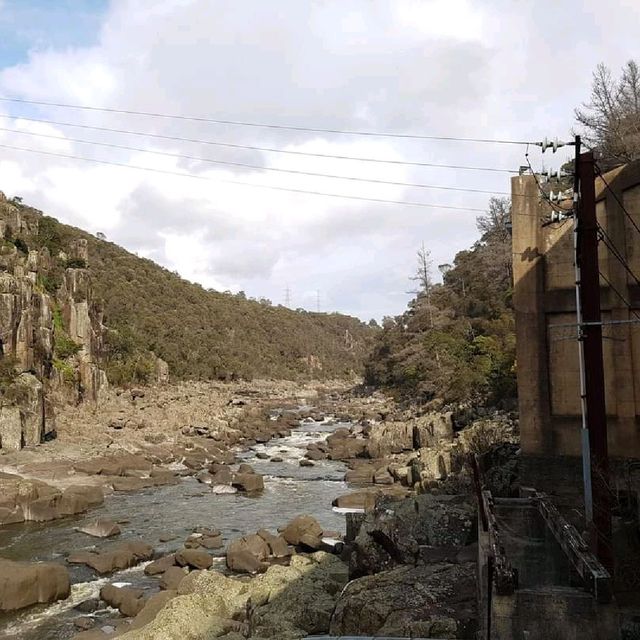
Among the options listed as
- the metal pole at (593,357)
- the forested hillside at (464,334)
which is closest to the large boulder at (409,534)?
the metal pole at (593,357)

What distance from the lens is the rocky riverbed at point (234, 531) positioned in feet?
37.5

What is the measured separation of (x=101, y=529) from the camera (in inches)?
848

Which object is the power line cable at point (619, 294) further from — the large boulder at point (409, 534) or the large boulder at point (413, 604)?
the large boulder at point (413, 604)

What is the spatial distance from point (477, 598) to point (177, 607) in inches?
265

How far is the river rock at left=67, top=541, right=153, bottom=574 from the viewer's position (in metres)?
17.8

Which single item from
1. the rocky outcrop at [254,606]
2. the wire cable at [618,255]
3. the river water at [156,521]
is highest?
the wire cable at [618,255]

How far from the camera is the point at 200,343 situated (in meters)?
99.6

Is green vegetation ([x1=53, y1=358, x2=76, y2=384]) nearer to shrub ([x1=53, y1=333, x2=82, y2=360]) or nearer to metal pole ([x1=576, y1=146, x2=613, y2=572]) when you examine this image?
shrub ([x1=53, y1=333, x2=82, y2=360])

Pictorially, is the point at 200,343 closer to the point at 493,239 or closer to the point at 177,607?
the point at 493,239

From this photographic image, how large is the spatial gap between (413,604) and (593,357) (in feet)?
16.1

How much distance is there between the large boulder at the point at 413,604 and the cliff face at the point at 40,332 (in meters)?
30.6

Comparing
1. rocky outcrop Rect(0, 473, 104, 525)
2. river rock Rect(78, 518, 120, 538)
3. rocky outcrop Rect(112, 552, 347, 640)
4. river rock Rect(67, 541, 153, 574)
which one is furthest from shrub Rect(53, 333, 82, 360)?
rocky outcrop Rect(112, 552, 347, 640)

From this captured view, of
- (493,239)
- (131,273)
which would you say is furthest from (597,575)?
(131,273)

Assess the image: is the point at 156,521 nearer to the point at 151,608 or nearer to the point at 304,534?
the point at 304,534
